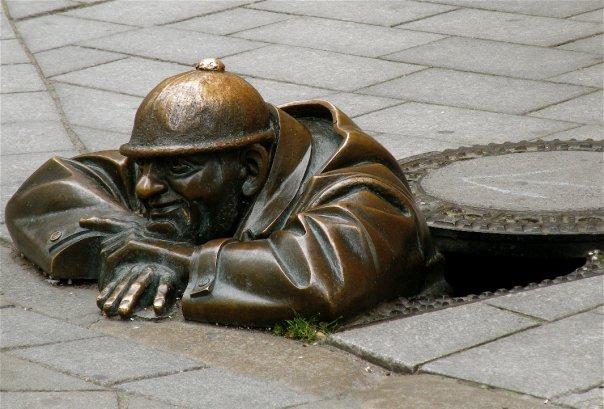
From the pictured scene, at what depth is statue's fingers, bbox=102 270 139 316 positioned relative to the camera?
4718mm

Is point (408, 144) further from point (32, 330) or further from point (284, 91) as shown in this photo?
point (32, 330)

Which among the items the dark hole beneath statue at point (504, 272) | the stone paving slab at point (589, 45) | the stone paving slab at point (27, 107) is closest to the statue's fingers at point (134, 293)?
the dark hole beneath statue at point (504, 272)

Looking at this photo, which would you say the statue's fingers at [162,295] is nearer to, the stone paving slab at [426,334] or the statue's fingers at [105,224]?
the statue's fingers at [105,224]

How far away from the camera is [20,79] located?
851 centimetres

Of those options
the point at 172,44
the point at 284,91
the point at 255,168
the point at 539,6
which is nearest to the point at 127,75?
the point at 172,44

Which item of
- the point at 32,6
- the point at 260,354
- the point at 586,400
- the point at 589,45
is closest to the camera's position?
the point at 586,400

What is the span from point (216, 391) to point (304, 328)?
55cm

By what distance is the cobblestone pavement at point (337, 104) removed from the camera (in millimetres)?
4043

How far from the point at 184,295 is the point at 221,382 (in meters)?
0.62

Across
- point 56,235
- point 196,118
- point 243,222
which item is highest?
point 196,118

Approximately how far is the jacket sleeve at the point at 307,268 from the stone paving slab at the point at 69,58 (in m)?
4.33

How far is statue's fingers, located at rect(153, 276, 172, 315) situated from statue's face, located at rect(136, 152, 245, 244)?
18 cm

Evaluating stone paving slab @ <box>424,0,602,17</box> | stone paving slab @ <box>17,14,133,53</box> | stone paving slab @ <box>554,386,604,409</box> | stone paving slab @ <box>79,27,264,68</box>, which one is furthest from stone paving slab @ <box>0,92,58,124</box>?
stone paving slab @ <box>554,386,604,409</box>

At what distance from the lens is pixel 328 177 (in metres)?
4.82
